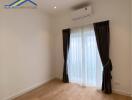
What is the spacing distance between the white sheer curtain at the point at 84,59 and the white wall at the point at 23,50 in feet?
3.45

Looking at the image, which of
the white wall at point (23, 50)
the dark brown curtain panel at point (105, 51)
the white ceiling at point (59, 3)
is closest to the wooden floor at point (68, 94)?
the dark brown curtain panel at point (105, 51)

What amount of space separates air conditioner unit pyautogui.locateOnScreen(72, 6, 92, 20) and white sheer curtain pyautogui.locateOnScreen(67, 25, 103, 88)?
15.3 inches

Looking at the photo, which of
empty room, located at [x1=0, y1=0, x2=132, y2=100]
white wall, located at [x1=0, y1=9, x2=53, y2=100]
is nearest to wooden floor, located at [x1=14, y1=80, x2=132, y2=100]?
empty room, located at [x1=0, y1=0, x2=132, y2=100]

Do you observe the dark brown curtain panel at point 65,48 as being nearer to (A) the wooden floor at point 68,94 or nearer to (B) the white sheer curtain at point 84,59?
(B) the white sheer curtain at point 84,59

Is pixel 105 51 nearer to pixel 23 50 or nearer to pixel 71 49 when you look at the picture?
pixel 71 49

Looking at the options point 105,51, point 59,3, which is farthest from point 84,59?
point 59,3

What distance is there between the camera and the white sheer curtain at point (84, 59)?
328cm

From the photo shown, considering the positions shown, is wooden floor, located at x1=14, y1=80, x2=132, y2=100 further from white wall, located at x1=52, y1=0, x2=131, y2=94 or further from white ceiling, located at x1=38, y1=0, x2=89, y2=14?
white ceiling, located at x1=38, y1=0, x2=89, y2=14

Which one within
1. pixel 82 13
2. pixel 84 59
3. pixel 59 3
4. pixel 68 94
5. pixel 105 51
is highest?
pixel 59 3

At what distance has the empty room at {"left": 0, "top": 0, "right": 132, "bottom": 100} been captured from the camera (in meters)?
2.77

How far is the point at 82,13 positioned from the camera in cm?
335

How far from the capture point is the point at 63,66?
13.5 feet

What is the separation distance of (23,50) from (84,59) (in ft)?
6.80

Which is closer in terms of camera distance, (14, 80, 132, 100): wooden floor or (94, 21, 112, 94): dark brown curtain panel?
(14, 80, 132, 100): wooden floor
